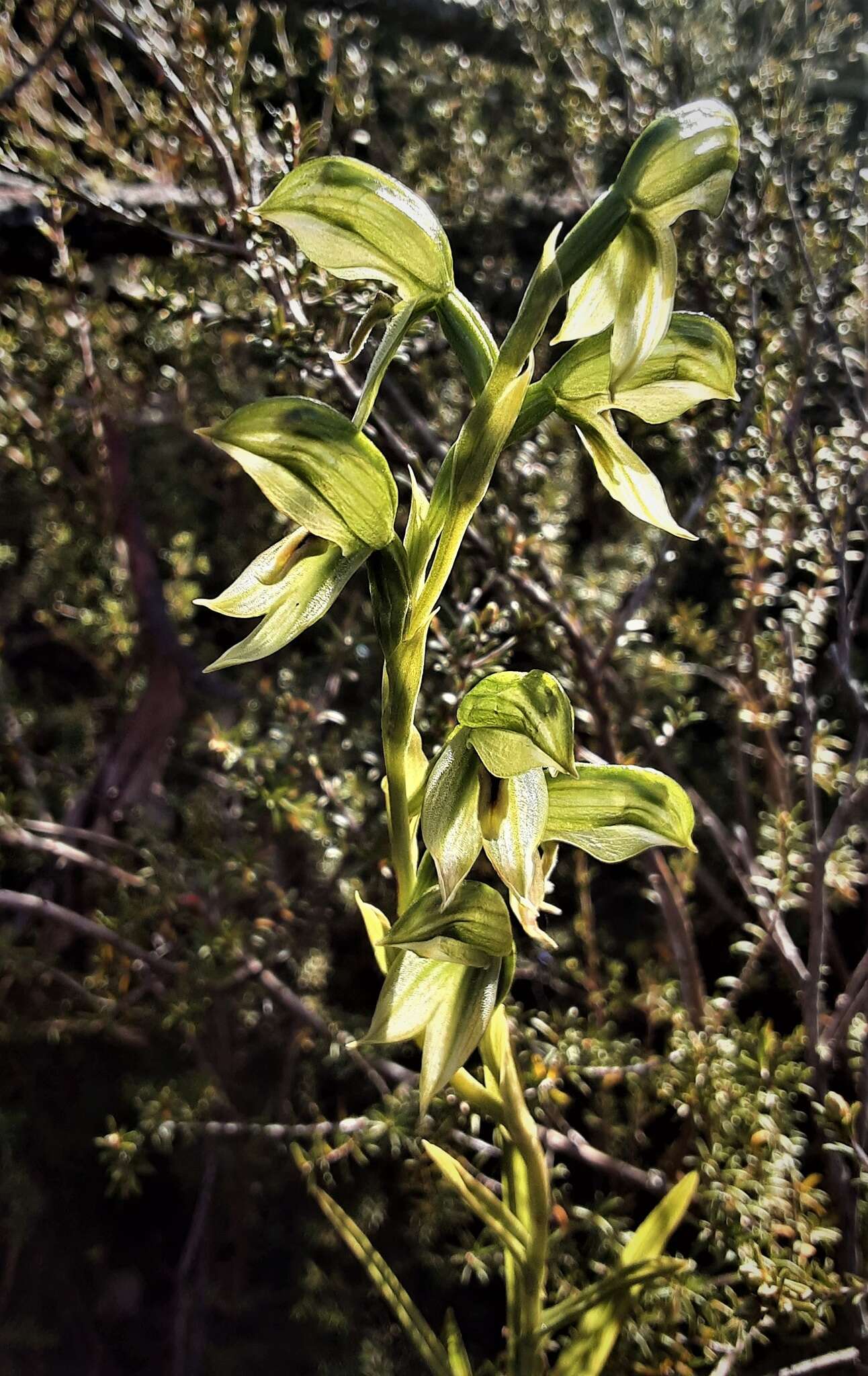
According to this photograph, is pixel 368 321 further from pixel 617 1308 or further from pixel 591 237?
pixel 617 1308

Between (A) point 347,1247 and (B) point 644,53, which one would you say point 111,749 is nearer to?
(A) point 347,1247

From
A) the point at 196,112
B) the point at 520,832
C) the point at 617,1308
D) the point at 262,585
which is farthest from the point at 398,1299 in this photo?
the point at 196,112

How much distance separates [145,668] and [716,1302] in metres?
1.17

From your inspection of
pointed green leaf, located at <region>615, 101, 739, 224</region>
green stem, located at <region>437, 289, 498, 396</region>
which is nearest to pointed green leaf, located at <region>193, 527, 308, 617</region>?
green stem, located at <region>437, 289, 498, 396</region>

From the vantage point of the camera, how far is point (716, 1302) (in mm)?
733

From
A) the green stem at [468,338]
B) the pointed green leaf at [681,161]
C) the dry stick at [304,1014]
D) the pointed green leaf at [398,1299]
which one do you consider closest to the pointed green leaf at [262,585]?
the green stem at [468,338]

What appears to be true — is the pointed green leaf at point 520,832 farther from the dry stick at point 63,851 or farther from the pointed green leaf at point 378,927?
the dry stick at point 63,851

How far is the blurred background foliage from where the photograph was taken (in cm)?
84

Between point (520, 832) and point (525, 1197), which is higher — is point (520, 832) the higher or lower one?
the higher one

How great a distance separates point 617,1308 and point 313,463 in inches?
24.7

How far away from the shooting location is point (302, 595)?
1.51 feet

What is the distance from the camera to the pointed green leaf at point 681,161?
0.40 meters

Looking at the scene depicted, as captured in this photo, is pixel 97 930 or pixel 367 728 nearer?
pixel 97 930

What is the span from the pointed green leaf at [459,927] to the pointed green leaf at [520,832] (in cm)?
2
